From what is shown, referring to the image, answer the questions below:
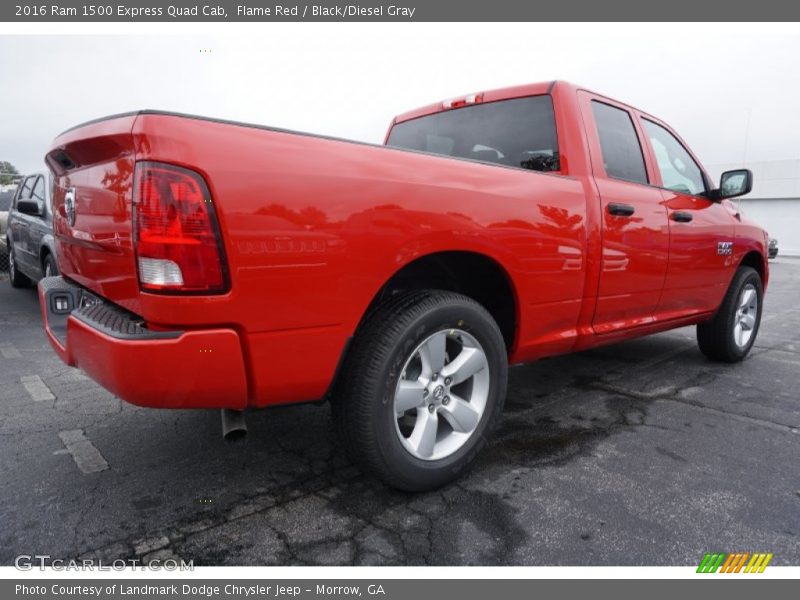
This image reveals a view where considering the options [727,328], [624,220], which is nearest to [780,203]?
[727,328]

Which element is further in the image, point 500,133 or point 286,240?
point 500,133

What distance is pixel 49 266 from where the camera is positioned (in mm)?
6090

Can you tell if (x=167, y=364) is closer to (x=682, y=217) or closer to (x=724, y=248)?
(x=682, y=217)

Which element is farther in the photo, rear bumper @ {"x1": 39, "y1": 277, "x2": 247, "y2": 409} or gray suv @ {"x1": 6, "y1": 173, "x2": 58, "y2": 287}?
gray suv @ {"x1": 6, "y1": 173, "x2": 58, "y2": 287}

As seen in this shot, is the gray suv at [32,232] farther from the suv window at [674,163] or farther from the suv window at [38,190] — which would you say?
the suv window at [674,163]

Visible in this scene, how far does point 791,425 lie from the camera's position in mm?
3213

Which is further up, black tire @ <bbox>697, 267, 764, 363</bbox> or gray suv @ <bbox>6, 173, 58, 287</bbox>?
gray suv @ <bbox>6, 173, 58, 287</bbox>

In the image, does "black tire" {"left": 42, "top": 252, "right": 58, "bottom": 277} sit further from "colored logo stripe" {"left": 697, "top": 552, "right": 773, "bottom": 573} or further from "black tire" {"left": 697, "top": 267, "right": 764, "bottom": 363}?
"black tire" {"left": 697, "top": 267, "right": 764, "bottom": 363}

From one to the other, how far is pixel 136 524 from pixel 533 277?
6.45ft

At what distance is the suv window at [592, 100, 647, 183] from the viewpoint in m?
3.20

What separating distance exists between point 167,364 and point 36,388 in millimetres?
2756

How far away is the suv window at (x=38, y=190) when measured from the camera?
687 centimetres

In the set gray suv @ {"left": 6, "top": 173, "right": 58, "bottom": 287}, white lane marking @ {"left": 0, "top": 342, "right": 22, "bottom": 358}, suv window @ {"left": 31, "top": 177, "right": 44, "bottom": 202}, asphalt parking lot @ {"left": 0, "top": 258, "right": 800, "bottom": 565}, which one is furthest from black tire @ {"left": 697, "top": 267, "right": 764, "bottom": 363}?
suv window @ {"left": 31, "top": 177, "right": 44, "bottom": 202}

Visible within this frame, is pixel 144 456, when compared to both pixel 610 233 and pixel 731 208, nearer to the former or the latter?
pixel 610 233
